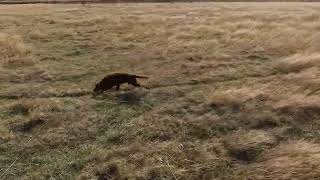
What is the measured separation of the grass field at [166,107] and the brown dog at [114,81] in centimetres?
31

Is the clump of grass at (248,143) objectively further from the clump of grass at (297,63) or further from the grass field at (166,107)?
the clump of grass at (297,63)

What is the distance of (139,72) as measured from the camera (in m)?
20.2

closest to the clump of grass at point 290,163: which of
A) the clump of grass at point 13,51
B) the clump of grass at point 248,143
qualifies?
the clump of grass at point 248,143

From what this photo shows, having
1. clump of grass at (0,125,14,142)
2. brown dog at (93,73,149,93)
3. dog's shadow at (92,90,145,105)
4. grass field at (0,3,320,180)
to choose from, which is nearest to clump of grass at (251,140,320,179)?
grass field at (0,3,320,180)

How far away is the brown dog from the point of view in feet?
56.3

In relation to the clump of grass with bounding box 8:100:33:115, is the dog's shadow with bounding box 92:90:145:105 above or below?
above

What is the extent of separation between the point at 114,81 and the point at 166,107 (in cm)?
264

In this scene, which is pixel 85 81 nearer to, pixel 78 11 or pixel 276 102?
pixel 276 102

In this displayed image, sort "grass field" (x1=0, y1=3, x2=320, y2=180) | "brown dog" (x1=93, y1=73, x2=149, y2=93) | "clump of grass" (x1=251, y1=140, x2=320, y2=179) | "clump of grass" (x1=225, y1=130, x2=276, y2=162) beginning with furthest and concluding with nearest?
"brown dog" (x1=93, y1=73, x2=149, y2=93), "clump of grass" (x1=225, y1=130, x2=276, y2=162), "grass field" (x1=0, y1=3, x2=320, y2=180), "clump of grass" (x1=251, y1=140, x2=320, y2=179)

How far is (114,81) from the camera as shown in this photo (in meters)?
17.2

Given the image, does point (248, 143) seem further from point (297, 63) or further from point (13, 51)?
point (13, 51)

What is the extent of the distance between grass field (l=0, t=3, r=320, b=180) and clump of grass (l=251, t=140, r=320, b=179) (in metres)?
0.02

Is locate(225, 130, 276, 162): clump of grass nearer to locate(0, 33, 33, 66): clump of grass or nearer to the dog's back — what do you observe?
the dog's back

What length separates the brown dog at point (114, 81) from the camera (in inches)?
675
